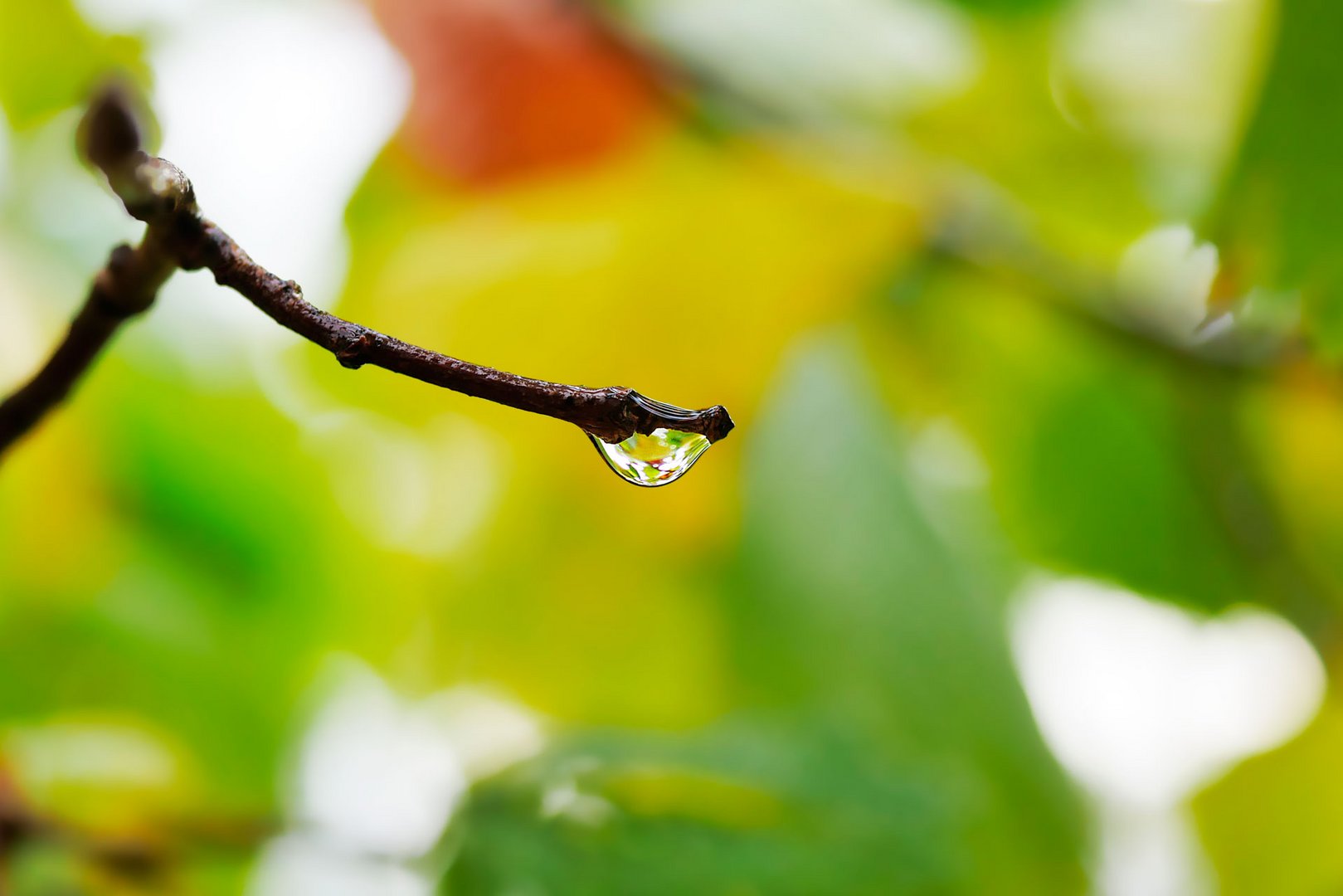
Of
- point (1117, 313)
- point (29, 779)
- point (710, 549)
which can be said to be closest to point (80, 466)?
point (29, 779)

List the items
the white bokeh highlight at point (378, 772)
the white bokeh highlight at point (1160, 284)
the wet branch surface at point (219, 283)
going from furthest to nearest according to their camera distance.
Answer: the white bokeh highlight at point (1160, 284)
the white bokeh highlight at point (378, 772)
the wet branch surface at point (219, 283)

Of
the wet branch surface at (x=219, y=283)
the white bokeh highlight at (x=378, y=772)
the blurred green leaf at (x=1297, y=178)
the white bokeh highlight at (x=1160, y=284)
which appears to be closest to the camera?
the wet branch surface at (x=219, y=283)

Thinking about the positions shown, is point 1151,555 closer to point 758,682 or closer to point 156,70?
point 758,682

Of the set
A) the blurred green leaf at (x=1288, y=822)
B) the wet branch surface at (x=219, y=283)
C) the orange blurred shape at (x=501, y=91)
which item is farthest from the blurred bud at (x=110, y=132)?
the blurred green leaf at (x=1288, y=822)

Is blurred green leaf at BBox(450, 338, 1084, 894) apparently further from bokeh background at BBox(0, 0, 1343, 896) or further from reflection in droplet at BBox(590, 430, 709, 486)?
reflection in droplet at BBox(590, 430, 709, 486)

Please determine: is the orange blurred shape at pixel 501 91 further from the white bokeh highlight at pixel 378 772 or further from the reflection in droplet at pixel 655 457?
the reflection in droplet at pixel 655 457

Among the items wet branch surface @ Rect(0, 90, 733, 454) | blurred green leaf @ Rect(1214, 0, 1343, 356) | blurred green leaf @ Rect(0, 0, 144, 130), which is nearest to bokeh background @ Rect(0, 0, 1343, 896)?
blurred green leaf @ Rect(0, 0, 144, 130)
